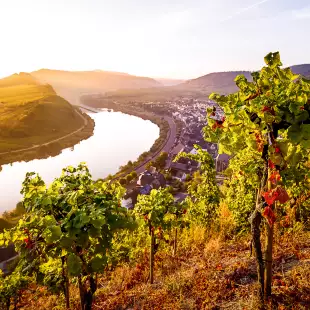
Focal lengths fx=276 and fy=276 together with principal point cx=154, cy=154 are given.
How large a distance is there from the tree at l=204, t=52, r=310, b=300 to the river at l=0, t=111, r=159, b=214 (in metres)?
67.5

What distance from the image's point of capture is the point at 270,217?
3785 mm

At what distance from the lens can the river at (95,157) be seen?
253 ft

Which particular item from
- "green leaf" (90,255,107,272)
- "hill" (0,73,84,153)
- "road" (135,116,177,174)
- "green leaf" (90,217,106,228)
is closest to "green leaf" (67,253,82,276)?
"green leaf" (90,255,107,272)

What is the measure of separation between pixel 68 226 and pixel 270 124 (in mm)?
3491

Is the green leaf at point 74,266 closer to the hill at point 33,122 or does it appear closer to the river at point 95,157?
the river at point 95,157

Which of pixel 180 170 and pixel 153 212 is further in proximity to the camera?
pixel 180 170

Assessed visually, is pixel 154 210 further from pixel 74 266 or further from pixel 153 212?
pixel 74 266

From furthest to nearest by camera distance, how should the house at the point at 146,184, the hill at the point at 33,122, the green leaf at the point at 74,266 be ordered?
the hill at the point at 33,122 < the house at the point at 146,184 < the green leaf at the point at 74,266

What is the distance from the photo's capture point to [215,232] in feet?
42.1

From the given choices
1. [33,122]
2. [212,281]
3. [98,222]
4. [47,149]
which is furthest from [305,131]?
[33,122]

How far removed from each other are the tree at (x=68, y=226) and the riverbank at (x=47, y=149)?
10338 cm

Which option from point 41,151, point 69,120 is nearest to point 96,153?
point 41,151

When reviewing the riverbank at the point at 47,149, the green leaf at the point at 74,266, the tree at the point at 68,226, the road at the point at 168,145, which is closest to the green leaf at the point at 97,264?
the tree at the point at 68,226

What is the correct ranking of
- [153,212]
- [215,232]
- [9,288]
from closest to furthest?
[153,212] < [9,288] < [215,232]
